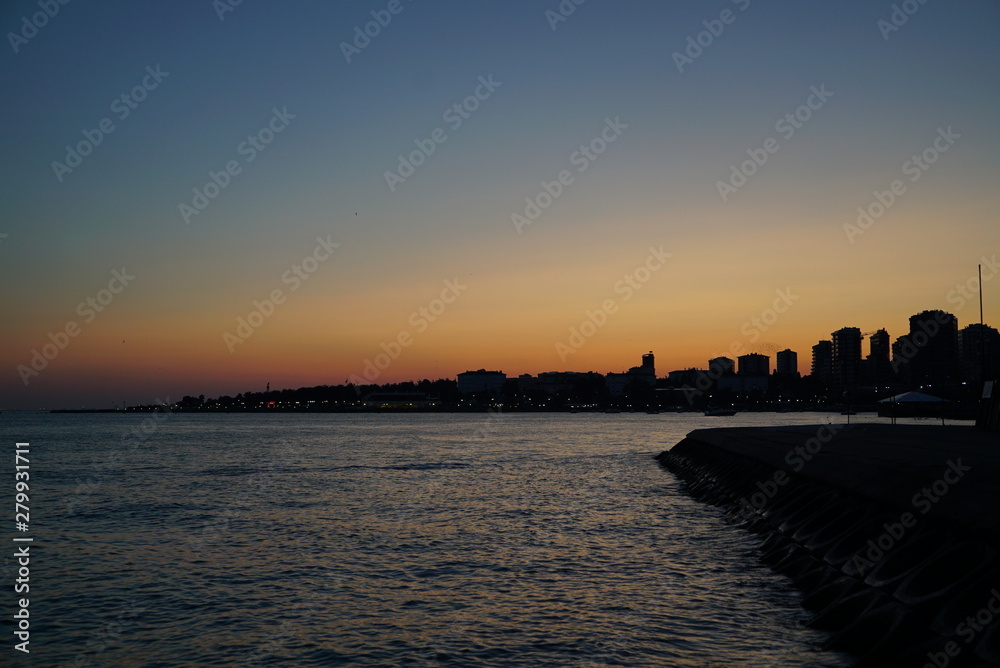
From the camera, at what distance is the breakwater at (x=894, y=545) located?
36.8 feet

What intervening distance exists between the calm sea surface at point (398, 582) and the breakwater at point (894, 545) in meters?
0.91

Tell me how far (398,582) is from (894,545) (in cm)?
1159

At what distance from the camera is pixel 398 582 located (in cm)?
2016

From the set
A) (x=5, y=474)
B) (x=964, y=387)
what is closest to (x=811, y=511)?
(x=5, y=474)

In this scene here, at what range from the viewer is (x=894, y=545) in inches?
611

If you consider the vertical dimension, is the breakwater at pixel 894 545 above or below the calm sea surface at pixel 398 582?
above

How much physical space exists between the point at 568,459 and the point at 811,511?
47.3m

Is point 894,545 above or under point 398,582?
above

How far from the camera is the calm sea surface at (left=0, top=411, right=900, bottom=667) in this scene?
47.3 ft

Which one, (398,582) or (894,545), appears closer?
(894,545)

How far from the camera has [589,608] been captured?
56.2ft

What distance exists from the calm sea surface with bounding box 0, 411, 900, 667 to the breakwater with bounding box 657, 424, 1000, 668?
908 millimetres

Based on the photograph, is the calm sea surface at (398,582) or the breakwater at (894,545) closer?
the breakwater at (894,545)

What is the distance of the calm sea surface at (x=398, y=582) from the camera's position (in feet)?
47.3
